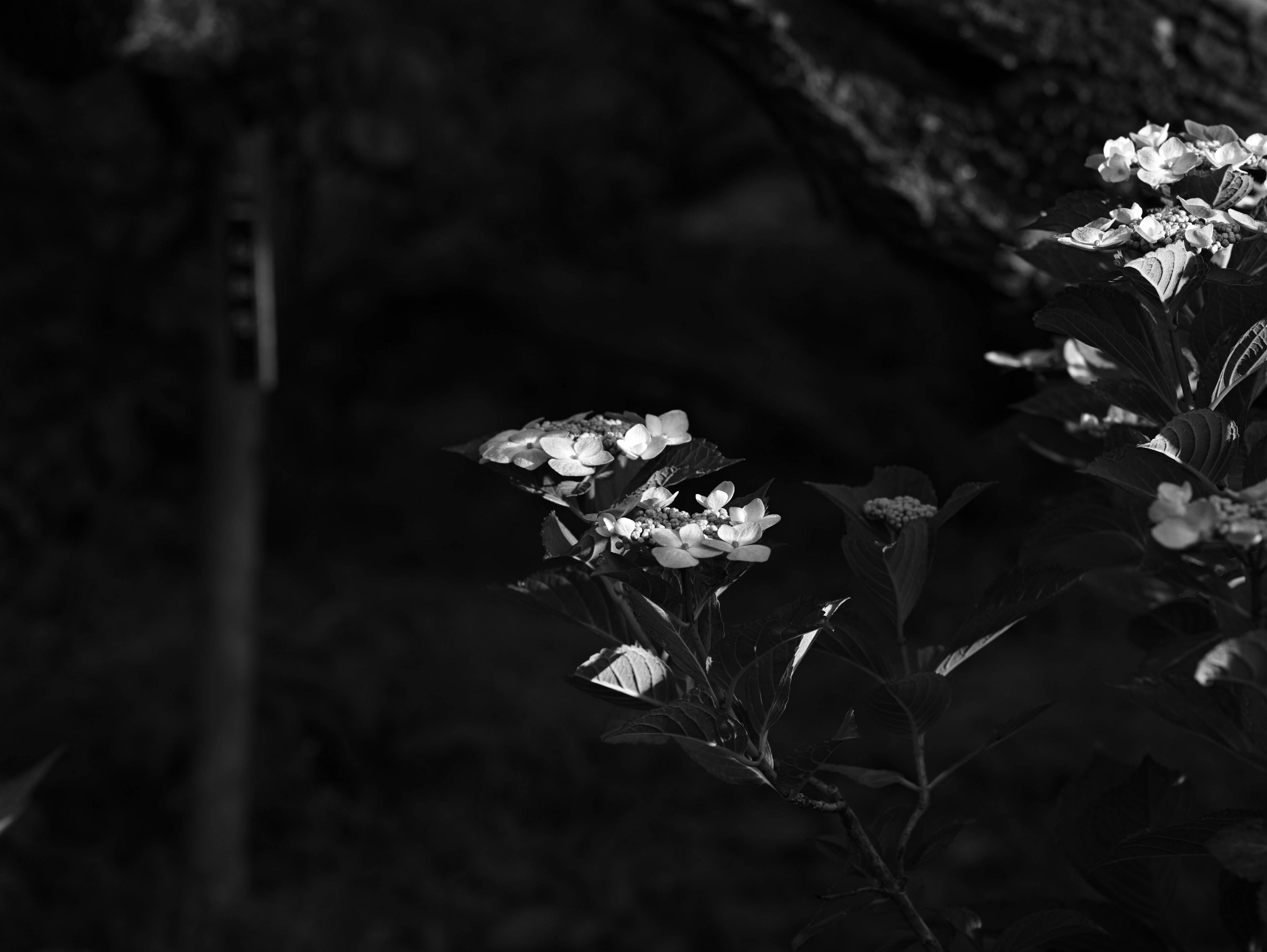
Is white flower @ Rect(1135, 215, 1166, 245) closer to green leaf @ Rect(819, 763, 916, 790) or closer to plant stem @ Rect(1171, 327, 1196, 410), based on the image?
plant stem @ Rect(1171, 327, 1196, 410)

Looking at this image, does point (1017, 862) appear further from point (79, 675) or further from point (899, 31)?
point (79, 675)

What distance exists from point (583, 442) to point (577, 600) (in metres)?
0.10

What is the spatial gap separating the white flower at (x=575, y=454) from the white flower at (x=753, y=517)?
0.06 m

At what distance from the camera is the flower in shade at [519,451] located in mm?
583

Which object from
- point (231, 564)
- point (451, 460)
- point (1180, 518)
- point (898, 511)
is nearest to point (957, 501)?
point (898, 511)

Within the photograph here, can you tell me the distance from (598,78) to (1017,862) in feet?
9.80

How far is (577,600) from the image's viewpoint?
640 mm

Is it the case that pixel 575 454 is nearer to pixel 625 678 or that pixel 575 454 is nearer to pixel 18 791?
pixel 625 678

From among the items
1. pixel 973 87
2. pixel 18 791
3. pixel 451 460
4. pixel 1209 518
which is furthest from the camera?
pixel 451 460

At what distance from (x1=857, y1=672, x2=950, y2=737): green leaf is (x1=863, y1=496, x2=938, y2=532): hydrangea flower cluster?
8 cm

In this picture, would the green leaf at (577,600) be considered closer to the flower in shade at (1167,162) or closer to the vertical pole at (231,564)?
the flower in shade at (1167,162)

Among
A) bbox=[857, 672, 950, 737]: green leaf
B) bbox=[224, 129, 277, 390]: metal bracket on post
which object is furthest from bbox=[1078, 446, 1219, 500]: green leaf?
bbox=[224, 129, 277, 390]: metal bracket on post

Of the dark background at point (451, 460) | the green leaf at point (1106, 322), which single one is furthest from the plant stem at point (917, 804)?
the dark background at point (451, 460)

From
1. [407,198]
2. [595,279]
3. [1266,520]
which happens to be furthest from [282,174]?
[1266,520]
